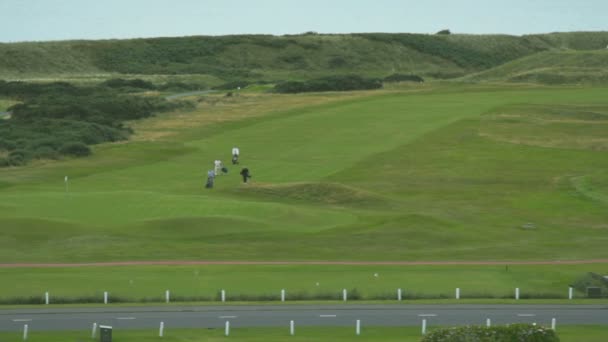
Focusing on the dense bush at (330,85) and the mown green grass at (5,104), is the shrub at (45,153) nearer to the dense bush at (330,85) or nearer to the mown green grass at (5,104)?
the mown green grass at (5,104)

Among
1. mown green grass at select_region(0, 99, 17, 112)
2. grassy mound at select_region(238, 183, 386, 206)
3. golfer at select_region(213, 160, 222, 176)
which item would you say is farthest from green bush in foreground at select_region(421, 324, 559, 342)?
mown green grass at select_region(0, 99, 17, 112)

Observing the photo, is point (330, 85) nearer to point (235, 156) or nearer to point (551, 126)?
point (551, 126)

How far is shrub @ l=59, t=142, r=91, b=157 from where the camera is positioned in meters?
88.2

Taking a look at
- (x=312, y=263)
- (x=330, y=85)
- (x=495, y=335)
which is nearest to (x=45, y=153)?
(x=312, y=263)

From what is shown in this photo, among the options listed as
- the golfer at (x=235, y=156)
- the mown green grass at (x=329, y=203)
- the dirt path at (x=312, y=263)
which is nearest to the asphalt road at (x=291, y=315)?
the mown green grass at (x=329, y=203)

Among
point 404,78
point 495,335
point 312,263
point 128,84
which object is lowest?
point 495,335

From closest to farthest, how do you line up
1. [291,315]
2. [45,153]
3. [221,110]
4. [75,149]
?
1. [291,315]
2. [45,153]
3. [75,149]
4. [221,110]

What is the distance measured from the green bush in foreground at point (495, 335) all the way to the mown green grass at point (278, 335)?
27.3 feet

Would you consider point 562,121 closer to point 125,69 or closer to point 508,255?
point 508,255

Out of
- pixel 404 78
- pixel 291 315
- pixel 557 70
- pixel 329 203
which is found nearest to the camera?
pixel 291 315

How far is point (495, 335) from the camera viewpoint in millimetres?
24984

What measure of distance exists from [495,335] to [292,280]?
1912 centimetres

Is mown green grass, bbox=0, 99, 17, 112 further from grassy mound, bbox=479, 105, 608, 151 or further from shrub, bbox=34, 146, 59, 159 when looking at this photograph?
grassy mound, bbox=479, 105, 608, 151

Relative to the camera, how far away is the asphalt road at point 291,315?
3569 centimetres
